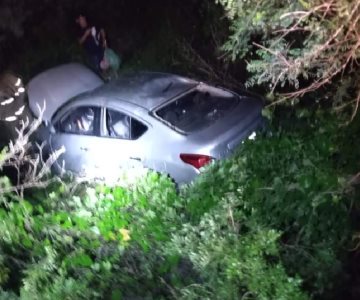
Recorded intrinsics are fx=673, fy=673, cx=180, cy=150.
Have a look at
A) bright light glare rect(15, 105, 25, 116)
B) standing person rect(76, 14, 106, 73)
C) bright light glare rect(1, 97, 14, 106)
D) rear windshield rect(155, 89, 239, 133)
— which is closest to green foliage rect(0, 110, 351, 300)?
rear windshield rect(155, 89, 239, 133)

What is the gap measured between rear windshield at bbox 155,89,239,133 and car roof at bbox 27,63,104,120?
6.54 ft

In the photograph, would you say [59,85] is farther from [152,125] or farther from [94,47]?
[152,125]

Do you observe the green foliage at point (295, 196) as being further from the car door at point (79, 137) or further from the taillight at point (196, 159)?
the car door at point (79, 137)

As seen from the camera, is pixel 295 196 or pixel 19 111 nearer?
pixel 295 196

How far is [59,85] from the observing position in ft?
30.8

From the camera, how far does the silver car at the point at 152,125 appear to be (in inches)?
282

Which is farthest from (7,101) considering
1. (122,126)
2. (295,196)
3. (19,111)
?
(295,196)

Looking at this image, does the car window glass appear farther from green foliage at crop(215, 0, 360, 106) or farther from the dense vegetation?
green foliage at crop(215, 0, 360, 106)

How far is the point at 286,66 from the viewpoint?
4.94 metres

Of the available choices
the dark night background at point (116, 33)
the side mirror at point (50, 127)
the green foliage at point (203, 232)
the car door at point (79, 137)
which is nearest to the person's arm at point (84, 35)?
the dark night background at point (116, 33)

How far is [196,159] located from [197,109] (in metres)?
0.82

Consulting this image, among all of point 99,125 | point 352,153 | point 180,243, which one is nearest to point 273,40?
point 352,153

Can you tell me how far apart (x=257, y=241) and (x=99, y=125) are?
3.39m

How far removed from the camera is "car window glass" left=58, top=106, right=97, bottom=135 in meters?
7.92
